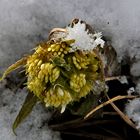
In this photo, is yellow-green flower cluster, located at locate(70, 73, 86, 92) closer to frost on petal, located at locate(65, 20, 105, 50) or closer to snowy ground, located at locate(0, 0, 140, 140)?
frost on petal, located at locate(65, 20, 105, 50)

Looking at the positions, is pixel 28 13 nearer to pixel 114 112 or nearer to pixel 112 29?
pixel 112 29

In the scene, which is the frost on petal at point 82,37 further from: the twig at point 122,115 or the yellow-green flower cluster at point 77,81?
the twig at point 122,115

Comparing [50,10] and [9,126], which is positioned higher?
[50,10]

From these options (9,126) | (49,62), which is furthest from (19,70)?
(49,62)

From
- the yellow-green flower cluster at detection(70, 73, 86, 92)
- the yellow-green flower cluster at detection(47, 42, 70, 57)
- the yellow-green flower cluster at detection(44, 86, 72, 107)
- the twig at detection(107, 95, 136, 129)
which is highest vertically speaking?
the yellow-green flower cluster at detection(47, 42, 70, 57)

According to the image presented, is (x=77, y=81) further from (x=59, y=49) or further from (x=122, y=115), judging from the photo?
(x=122, y=115)

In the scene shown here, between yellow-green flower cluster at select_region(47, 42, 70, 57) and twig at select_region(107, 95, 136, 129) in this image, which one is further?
twig at select_region(107, 95, 136, 129)

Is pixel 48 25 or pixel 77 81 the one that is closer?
pixel 77 81

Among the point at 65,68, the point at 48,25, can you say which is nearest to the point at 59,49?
the point at 65,68

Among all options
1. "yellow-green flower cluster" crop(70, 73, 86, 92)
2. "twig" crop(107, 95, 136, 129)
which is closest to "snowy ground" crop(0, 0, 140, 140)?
"twig" crop(107, 95, 136, 129)
